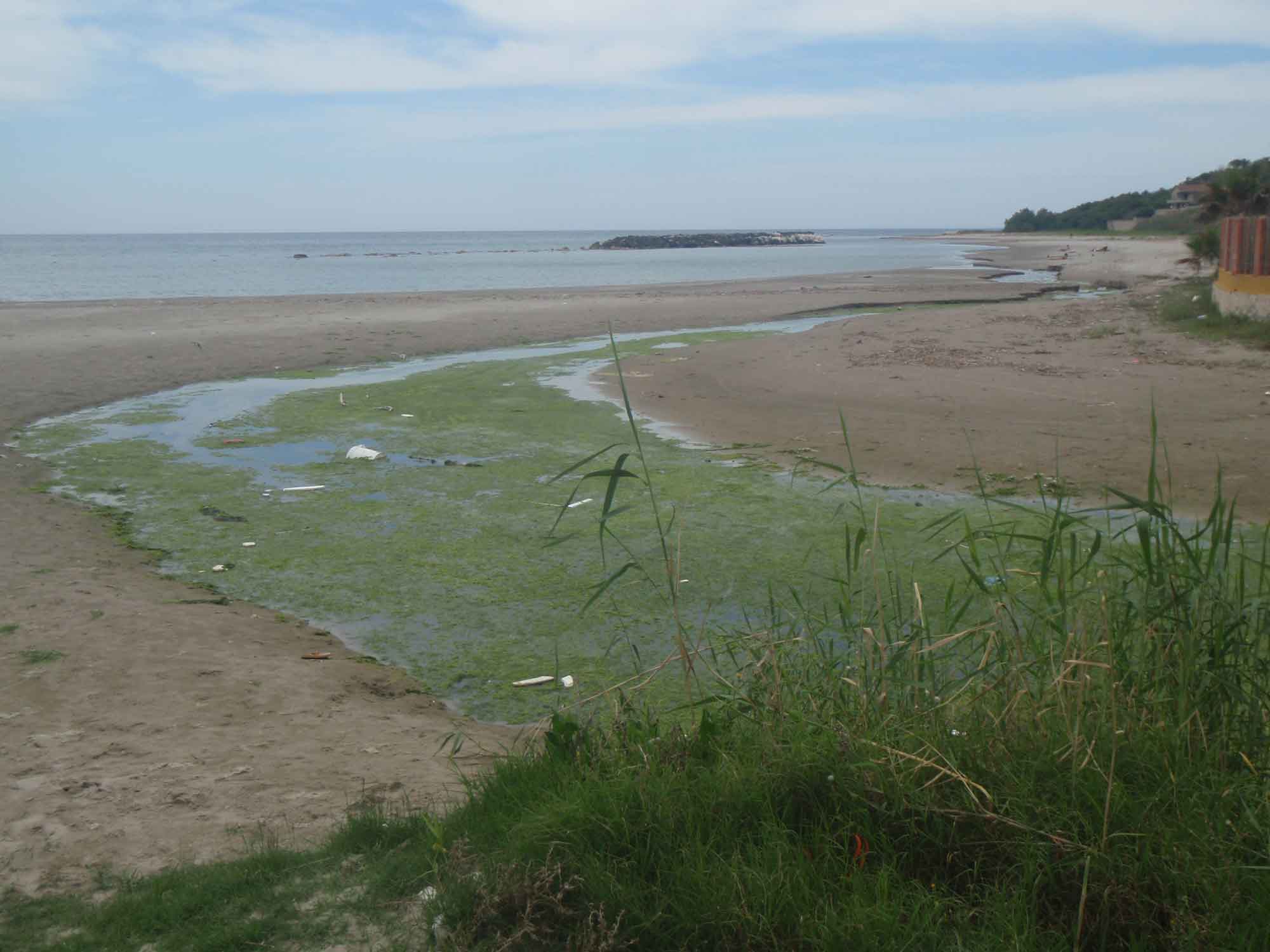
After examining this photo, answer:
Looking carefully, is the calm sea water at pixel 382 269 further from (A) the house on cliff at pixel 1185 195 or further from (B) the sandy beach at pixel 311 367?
(A) the house on cliff at pixel 1185 195

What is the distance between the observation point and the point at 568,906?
2482 millimetres

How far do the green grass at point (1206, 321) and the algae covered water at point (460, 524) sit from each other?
8.75 m

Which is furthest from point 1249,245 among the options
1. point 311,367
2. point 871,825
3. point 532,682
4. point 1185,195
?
point 1185,195

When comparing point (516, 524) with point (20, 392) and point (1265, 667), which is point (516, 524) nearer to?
point (1265, 667)

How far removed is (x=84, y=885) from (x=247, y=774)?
35.7 inches

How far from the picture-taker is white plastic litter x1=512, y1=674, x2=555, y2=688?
5.01 m

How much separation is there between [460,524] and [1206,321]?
1364cm

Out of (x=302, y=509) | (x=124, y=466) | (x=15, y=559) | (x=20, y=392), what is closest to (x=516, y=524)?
(x=302, y=509)

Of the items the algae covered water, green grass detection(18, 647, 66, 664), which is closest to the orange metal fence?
the algae covered water

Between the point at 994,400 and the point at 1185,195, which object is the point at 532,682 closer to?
the point at 994,400

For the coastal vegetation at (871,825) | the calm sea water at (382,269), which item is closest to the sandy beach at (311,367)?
the coastal vegetation at (871,825)

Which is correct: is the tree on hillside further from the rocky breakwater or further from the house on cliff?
the rocky breakwater

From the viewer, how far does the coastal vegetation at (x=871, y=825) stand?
7.64 ft

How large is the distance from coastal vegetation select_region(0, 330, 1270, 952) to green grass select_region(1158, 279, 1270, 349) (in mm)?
12725
